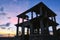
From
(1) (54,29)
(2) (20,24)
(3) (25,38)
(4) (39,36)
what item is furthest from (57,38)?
(2) (20,24)

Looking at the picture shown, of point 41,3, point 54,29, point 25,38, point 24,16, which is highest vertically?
point 41,3

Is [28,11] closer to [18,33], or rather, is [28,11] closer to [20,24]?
[20,24]

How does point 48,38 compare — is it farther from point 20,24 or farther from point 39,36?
point 20,24

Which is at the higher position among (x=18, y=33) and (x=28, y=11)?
(x=28, y=11)

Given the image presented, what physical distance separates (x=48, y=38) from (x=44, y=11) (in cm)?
825

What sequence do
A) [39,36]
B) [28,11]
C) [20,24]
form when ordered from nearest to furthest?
[39,36]
[28,11]
[20,24]

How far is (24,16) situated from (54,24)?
868cm

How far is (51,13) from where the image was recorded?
107 feet

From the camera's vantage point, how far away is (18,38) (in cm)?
3247

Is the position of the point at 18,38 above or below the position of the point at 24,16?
below

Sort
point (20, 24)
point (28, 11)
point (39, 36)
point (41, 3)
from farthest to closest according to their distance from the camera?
point (20, 24)
point (28, 11)
point (41, 3)
point (39, 36)

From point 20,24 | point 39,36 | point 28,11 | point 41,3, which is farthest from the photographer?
point 20,24

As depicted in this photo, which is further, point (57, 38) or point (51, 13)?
point (51, 13)

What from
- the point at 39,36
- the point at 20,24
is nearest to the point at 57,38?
the point at 39,36
